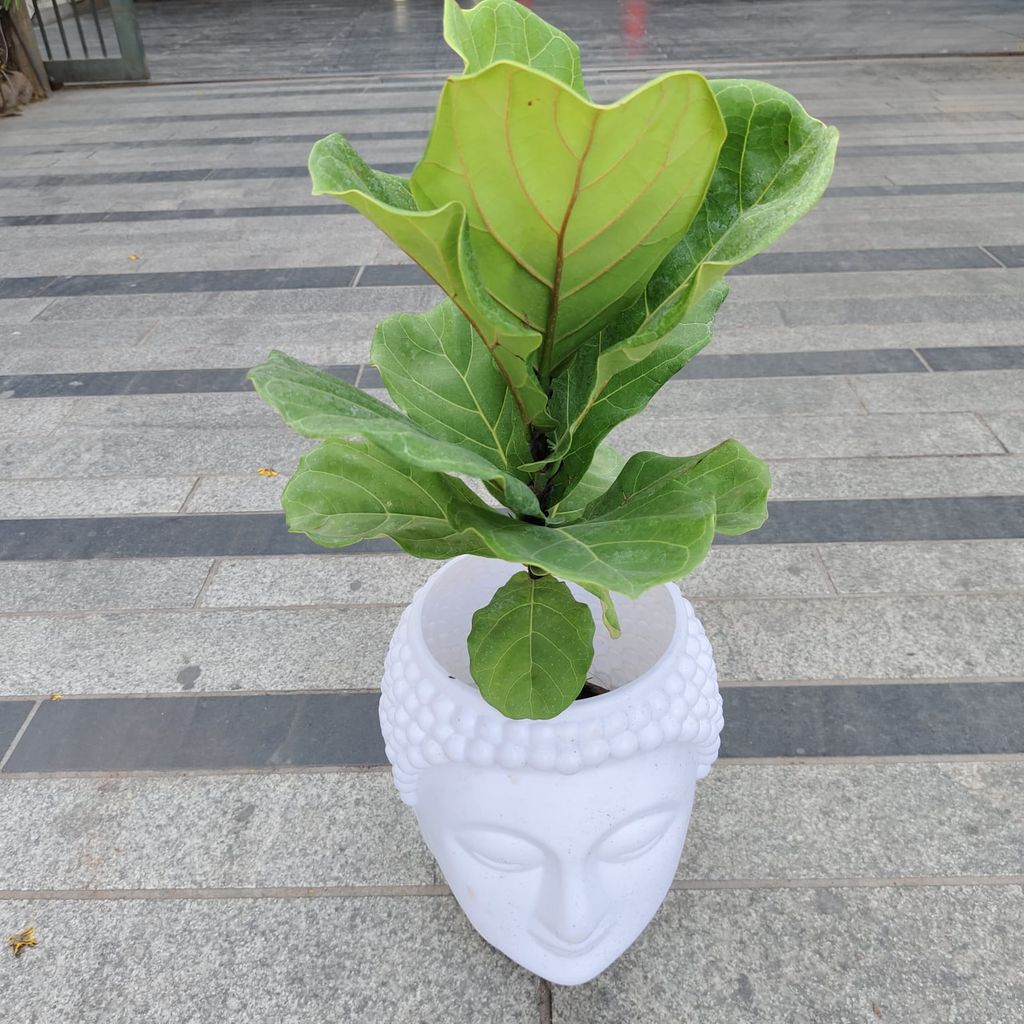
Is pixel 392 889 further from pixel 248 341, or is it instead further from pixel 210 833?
pixel 248 341

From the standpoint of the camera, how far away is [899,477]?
8.63 feet

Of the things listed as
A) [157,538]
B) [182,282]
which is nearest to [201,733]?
[157,538]

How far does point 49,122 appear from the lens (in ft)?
20.8

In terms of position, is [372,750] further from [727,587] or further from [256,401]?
[256,401]

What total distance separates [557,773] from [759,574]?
136cm

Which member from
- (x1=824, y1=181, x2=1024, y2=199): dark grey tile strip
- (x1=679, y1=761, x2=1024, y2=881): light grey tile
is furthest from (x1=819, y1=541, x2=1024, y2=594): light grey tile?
(x1=824, y1=181, x2=1024, y2=199): dark grey tile strip

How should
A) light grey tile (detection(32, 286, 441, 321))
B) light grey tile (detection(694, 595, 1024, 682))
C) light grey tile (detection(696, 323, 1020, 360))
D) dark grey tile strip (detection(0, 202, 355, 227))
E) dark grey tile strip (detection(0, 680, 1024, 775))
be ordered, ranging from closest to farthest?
dark grey tile strip (detection(0, 680, 1024, 775)) → light grey tile (detection(694, 595, 1024, 682)) → light grey tile (detection(696, 323, 1020, 360)) → light grey tile (detection(32, 286, 441, 321)) → dark grey tile strip (detection(0, 202, 355, 227))

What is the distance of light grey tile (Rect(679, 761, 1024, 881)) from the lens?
1.63 metres

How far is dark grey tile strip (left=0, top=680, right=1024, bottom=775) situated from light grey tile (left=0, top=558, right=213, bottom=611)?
13.2 inches

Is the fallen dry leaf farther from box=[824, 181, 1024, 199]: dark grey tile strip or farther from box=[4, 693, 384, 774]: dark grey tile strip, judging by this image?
box=[824, 181, 1024, 199]: dark grey tile strip

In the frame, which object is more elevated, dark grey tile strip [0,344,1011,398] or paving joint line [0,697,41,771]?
paving joint line [0,697,41,771]

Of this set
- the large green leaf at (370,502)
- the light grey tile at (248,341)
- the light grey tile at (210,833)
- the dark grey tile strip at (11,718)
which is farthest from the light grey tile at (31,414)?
the large green leaf at (370,502)

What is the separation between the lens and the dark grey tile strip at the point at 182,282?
3930mm

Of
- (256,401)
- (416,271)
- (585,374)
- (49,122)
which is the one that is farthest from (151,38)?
(585,374)
